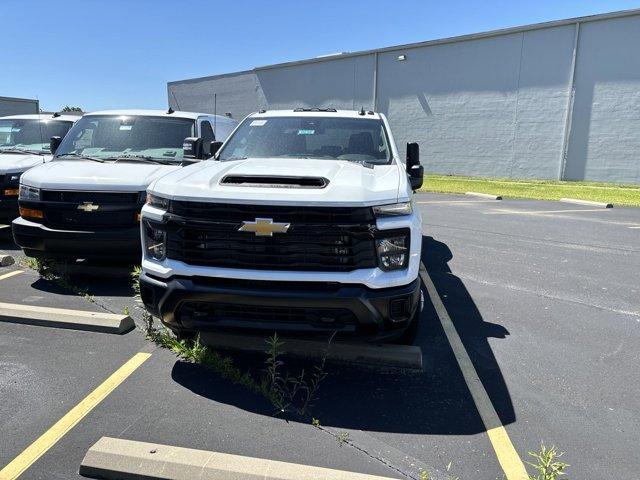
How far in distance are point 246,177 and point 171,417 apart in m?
1.65

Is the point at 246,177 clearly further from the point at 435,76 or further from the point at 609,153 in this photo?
the point at 435,76

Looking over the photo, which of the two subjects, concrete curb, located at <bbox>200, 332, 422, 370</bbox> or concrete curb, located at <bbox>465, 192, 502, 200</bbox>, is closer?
concrete curb, located at <bbox>200, 332, 422, 370</bbox>

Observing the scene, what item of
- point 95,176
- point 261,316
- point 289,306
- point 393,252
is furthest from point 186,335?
point 95,176

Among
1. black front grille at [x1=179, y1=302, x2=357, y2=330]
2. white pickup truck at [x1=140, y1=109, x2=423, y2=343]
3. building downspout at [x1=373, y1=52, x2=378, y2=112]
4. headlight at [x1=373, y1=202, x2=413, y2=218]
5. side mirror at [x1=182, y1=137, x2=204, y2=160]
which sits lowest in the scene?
black front grille at [x1=179, y1=302, x2=357, y2=330]

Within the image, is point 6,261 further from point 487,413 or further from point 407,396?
point 487,413

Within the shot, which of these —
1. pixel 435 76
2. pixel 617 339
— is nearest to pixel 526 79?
pixel 435 76

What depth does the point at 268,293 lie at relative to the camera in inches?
131

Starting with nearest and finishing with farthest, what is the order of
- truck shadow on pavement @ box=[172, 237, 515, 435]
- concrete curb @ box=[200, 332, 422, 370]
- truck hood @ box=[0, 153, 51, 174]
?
truck shadow on pavement @ box=[172, 237, 515, 435] < concrete curb @ box=[200, 332, 422, 370] < truck hood @ box=[0, 153, 51, 174]

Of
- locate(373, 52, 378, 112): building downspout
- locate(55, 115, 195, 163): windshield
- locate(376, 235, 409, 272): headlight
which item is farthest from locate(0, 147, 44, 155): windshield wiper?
locate(373, 52, 378, 112): building downspout

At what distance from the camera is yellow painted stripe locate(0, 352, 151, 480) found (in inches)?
107

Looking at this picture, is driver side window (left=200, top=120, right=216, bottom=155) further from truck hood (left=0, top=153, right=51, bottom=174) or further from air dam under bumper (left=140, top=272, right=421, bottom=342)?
air dam under bumper (left=140, top=272, right=421, bottom=342)

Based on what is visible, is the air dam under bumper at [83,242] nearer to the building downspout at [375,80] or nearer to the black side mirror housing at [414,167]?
the black side mirror housing at [414,167]

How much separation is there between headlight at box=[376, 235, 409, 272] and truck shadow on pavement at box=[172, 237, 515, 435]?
0.89 metres

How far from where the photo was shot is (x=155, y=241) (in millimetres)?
3691
